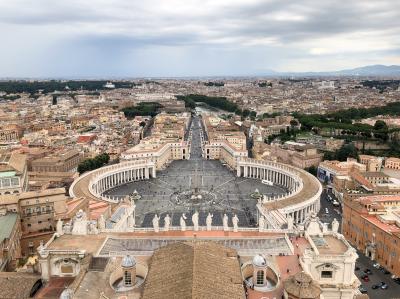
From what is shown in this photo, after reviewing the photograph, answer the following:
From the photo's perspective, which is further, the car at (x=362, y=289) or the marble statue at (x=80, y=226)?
the car at (x=362, y=289)

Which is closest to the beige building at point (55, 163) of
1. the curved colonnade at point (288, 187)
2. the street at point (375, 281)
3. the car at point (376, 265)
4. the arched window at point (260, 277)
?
the curved colonnade at point (288, 187)

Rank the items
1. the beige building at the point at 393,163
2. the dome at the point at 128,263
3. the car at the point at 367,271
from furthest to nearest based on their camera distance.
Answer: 1. the beige building at the point at 393,163
2. the car at the point at 367,271
3. the dome at the point at 128,263

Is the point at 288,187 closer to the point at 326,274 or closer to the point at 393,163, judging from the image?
the point at 393,163

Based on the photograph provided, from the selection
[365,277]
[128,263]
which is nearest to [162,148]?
[365,277]

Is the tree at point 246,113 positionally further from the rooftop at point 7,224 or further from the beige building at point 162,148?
the rooftop at point 7,224

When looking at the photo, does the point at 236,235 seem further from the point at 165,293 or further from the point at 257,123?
the point at 257,123

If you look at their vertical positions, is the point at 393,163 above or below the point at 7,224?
below
